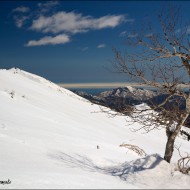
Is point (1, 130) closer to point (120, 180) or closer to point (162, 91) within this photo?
point (120, 180)

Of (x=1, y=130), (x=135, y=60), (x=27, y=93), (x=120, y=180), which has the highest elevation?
(x=27, y=93)

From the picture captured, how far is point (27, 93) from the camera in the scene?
19.3 m

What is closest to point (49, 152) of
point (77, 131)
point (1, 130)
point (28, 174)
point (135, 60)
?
point (1, 130)

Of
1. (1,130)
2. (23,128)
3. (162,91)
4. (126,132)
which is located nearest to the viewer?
(162,91)

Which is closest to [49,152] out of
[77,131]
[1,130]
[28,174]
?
[1,130]

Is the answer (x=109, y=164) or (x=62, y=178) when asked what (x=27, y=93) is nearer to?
(x=109, y=164)

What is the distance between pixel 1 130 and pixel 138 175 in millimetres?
4715

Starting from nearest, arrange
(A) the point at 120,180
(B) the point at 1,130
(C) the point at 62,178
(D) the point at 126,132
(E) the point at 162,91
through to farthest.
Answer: (C) the point at 62,178, (A) the point at 120,180, (E) the point at 162,91, (B) the point at 1,130, (D) the point at 126,132

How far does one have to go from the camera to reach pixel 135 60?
9125mm

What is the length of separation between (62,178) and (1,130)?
14.3 feet

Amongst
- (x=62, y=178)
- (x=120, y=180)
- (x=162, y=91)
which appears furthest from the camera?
(x=162, y=91)

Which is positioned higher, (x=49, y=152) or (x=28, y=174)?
(x=49, y=152)

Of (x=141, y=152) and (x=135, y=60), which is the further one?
(x=141, y=152)

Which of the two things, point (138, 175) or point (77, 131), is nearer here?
point (138, 175)
